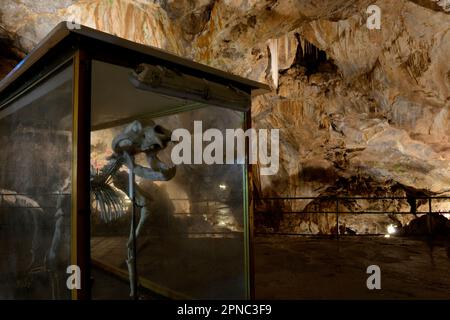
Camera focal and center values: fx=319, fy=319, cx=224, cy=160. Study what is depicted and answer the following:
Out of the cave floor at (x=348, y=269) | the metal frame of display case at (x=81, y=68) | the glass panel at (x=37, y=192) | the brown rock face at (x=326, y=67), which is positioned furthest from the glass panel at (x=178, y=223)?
the brown rock face at (x=326, y=67)

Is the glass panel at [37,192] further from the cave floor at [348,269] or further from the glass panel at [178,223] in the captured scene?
the cave floor at [348,269]

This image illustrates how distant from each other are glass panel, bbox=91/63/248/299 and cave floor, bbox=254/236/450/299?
1.05 metres

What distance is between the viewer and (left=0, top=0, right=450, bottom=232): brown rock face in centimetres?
717

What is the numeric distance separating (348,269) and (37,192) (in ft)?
15.3

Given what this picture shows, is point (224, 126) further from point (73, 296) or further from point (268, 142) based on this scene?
point (268, 142)

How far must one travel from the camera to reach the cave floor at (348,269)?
13.5 feet

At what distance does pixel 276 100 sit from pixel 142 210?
8497 millimetres

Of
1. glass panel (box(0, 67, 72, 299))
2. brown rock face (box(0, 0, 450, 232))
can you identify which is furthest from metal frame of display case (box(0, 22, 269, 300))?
brown rock face (box(0, 0, 450, 232))

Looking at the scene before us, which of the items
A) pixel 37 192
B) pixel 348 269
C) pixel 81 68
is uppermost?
pixel 81 68

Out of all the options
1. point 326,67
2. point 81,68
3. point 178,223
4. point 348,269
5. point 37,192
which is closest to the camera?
point 81,68

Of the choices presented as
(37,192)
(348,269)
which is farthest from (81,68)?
(348,269)

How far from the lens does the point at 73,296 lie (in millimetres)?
2047

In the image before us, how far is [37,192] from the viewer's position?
8.95ft

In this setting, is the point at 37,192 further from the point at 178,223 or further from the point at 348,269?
the point at 348,269
